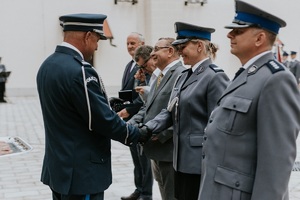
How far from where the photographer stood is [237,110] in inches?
79.9

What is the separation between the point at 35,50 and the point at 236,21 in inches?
706

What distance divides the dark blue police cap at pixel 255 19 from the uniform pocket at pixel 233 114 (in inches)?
14.9

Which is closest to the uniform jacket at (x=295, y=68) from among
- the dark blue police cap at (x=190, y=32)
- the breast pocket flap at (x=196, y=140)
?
the dark blue police cap at (x=190, y=32)

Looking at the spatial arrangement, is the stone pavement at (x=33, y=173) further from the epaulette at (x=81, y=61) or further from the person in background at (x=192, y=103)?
the epaulette at (x=81, y=61)

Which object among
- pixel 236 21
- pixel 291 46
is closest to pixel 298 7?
pixel 291 46

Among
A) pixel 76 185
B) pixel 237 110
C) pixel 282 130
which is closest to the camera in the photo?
pixel 282 130

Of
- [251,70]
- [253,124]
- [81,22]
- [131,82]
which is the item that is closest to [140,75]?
[131,82]

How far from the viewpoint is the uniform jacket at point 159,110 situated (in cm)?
339

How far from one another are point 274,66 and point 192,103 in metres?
1.02

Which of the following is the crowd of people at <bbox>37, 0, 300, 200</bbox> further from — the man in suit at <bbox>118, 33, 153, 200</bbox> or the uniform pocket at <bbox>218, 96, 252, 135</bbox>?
the man in suit at <bbox>118, 33, 153, 200</bbox>

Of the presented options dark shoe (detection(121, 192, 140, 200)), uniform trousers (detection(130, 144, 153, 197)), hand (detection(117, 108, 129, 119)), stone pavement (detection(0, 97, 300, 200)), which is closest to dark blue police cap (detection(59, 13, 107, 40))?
hand (detection(117, 108, 129, 119))

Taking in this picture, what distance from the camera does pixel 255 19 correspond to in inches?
81.0

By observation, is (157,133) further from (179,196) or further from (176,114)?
(179,196)

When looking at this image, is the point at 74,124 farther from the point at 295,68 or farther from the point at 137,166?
the point at 295,68
